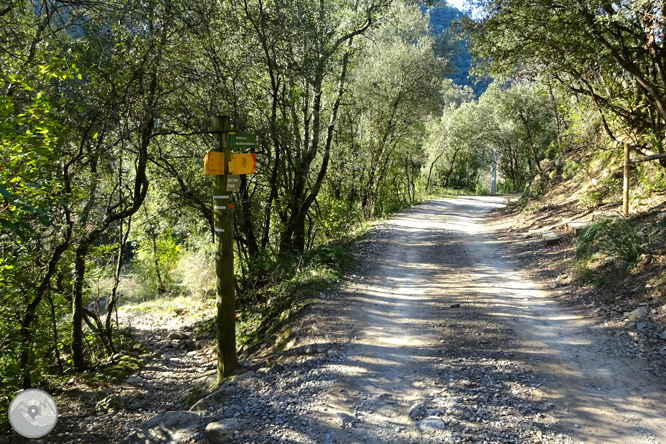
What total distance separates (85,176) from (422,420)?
26.1 feet

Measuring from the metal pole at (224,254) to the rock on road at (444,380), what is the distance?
0.73 metres

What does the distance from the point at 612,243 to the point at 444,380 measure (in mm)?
5233

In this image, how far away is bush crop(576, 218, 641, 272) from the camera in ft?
24.6

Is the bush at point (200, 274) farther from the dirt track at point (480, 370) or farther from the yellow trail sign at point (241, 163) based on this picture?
the yellow trail sign at point (241, 163)

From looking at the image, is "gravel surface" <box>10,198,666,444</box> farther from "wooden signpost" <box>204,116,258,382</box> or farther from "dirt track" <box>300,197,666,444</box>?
"wooden signpost" <box>204,116,258,382</box>

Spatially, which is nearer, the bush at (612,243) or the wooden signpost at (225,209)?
the wooden signpost at (225,209)

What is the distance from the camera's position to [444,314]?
702 cm

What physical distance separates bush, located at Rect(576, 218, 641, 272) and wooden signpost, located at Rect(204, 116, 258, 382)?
254 inches

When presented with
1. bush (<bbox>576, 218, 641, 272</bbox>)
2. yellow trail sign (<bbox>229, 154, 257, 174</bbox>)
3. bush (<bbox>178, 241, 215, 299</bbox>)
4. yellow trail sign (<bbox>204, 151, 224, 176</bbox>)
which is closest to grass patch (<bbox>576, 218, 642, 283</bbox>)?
bush (<bbox>576, 218, 641, 272</bbox>)

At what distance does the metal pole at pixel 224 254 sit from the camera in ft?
19.0

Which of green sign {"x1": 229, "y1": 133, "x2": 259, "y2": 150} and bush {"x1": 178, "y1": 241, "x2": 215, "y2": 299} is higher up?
green sign {"x1": 229, "y1": 133, "x2": 259, "y2": 150}

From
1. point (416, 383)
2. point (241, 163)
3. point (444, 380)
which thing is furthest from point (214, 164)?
point (444, 380)

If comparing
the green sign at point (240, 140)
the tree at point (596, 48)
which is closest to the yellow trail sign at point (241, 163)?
the green sign at point (240, 140)

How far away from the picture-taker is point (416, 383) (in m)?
4.88
